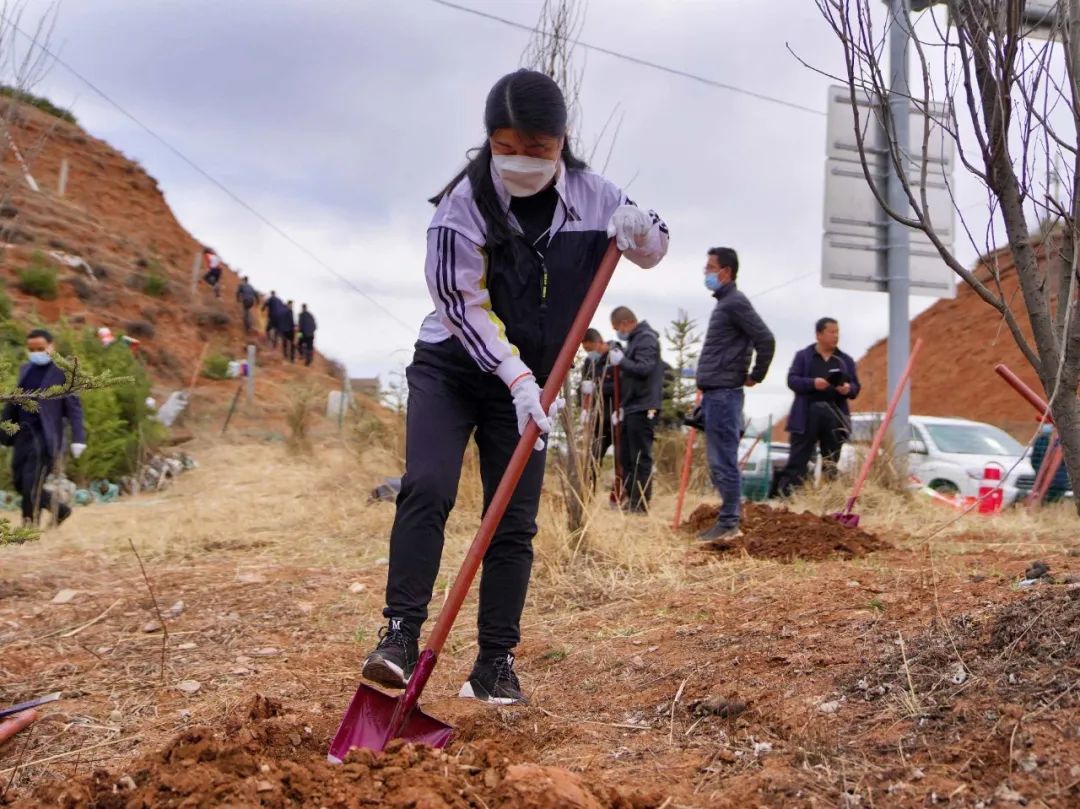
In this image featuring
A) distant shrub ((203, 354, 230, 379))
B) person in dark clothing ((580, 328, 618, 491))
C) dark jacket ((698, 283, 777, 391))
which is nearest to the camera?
dark jacket ((698, 283, 777, 391))

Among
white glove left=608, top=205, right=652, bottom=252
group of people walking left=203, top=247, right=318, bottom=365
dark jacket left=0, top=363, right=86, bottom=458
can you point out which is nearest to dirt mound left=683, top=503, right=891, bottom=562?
white glove left=608, top=205, right=652, bottom=252

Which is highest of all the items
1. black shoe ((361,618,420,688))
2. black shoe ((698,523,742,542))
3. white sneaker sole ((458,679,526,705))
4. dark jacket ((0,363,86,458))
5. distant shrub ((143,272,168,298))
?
distant shrub ((143,272,168,298))

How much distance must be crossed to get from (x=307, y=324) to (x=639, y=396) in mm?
30567

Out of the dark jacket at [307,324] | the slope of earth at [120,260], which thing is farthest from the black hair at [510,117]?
the dark jacket at [307,324]

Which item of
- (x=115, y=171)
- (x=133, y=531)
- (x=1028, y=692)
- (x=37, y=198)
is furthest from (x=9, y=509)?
(x=115, y=171)

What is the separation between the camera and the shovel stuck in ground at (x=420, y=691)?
255cm

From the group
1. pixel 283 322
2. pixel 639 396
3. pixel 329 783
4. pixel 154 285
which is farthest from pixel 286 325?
pixel 329 783

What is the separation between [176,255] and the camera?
4300 cm

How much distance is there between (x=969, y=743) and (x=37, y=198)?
132 feet

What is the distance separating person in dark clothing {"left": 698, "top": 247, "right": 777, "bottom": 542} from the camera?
257 inches

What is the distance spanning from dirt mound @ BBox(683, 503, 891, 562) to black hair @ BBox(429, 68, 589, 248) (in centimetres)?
328

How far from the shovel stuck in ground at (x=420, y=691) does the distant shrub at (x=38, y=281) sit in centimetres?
3067

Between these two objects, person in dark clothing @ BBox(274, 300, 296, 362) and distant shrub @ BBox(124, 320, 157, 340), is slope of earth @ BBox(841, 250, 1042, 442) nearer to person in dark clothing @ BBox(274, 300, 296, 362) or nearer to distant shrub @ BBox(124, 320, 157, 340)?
person in dark clothing @ BBox(274, 300, 296, 362)

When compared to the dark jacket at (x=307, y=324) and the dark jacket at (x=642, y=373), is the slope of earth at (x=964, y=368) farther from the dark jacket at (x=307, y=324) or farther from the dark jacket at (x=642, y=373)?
the dark jacket at (x=642, y=373)
